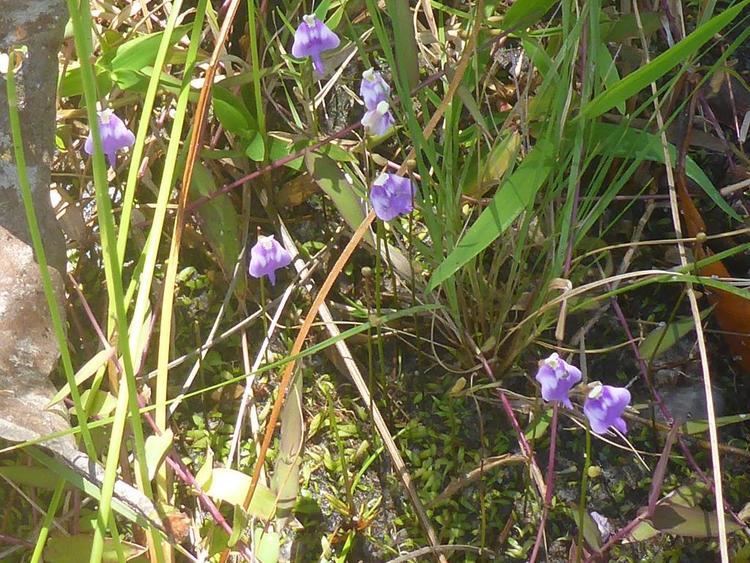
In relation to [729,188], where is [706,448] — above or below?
below

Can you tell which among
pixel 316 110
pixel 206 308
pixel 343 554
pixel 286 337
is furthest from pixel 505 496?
pixel 316 110

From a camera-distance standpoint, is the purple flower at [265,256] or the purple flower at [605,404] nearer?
the purple flower at [605,404]

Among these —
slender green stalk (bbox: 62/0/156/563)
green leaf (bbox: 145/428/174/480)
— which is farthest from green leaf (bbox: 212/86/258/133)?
green leaf (bbox: 145/428/174/480)

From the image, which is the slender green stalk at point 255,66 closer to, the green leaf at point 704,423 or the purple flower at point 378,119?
the purple flower at point 378,119

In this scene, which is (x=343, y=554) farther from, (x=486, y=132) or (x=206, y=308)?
(x=486, y=132)

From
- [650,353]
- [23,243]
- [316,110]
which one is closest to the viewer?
[23,243]

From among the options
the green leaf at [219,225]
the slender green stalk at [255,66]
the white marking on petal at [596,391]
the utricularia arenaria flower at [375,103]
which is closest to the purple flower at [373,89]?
the utricularia arenaria flower at [375,103]
